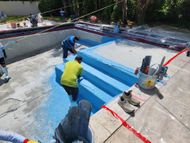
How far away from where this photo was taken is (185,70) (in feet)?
15.8

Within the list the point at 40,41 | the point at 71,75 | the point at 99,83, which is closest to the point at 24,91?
the point at 71,75

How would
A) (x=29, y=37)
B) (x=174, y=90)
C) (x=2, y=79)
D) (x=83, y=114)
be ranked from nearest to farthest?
(x=83, y=114) → (x=174, y=90) → (x=2, y=79) → (x=29, y=37)

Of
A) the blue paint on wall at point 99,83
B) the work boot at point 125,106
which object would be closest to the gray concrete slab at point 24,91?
the blue paint on wall at point 99,83

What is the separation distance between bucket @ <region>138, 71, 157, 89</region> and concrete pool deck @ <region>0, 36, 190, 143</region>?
0.18 meters

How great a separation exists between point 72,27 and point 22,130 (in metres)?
8.13

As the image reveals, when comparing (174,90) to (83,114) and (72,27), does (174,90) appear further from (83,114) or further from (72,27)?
(72,27)

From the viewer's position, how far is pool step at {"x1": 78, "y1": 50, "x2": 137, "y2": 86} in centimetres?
526

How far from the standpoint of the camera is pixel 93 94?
5215 millimetres

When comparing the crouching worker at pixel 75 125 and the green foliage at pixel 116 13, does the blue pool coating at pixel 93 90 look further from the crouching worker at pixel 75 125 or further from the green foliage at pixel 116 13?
the green foliage at pixel 116 13

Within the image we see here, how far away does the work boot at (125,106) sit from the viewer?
318 centimetres

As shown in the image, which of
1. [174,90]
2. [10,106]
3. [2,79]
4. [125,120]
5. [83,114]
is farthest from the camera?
Result: [2,79]

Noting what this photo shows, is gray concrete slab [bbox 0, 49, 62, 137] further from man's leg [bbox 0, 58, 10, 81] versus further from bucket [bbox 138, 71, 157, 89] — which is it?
bucket [bbox 138, 71, 157, 89]

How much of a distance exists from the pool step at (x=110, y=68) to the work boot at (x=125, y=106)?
6.10 ft

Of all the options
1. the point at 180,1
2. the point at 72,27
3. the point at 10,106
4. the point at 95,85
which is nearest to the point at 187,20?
the point at 180,1
